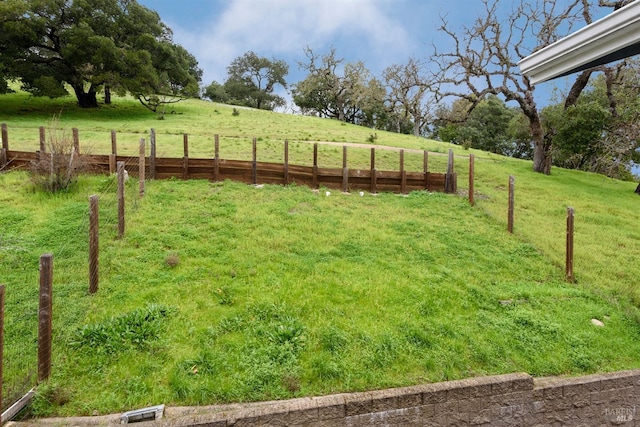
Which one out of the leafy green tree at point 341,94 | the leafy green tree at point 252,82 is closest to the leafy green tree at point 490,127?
the leafy green tree at point 341,94

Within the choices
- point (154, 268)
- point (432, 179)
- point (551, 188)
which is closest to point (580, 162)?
point (551, 188)

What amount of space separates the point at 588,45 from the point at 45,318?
5157mm

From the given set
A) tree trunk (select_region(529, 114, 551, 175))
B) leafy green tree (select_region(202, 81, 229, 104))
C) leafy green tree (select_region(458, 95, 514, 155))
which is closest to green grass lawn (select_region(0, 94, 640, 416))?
tree trunk (select_region(529, 114, 551, 175))

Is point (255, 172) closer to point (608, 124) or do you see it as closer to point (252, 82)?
point (608, 124)

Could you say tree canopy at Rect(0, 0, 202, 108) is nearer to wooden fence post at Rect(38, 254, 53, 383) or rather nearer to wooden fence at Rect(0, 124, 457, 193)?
wooden fence at Rect(0, 124, 457, 193)

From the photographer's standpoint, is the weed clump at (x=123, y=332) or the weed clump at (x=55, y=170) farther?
the weed clump at (x=55, y=170)

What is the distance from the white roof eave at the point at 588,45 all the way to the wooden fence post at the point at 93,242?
4.93m

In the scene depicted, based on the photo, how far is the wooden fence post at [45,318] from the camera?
3.17 metres

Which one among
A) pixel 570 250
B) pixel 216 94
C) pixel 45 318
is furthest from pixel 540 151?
pixel 216 94

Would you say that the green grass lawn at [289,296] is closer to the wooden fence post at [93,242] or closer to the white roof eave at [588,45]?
the wooden fence post at [93,242]

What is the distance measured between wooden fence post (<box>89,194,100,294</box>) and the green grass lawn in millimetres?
146

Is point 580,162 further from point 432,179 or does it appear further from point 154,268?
point 154,268

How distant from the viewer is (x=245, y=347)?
3.82m

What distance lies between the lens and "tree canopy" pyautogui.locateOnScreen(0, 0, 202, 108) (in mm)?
19609
